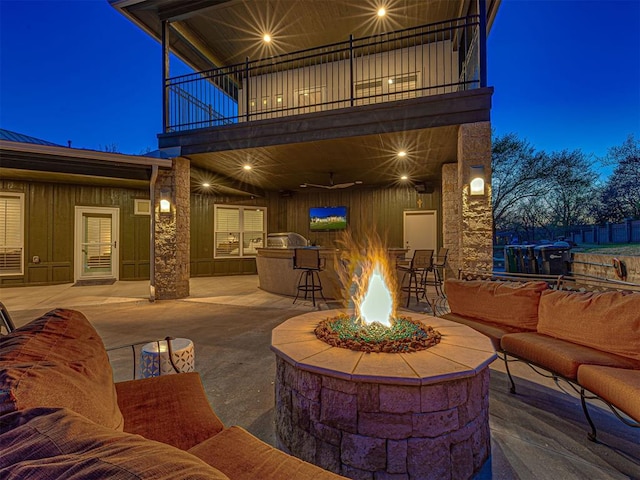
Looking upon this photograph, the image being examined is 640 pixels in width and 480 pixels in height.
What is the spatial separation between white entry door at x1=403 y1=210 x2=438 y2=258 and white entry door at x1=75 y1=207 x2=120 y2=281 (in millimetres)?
8726

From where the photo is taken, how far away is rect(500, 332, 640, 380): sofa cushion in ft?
6.65

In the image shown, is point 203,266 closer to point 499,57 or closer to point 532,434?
point 532,434

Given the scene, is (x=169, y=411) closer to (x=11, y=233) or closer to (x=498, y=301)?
(x=498, y=301)

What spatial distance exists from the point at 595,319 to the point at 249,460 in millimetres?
2604

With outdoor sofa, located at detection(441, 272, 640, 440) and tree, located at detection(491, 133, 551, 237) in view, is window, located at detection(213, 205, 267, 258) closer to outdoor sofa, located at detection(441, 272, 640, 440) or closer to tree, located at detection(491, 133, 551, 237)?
outdoor sofa, located at detection(441, 272, 640, 440)

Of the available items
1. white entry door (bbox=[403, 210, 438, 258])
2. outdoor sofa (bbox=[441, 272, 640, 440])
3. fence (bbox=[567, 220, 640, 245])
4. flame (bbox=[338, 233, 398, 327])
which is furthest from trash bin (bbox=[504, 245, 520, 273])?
flame (bbox=[338, 233, 398, 327])

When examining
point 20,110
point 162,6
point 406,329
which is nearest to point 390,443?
point 406,329

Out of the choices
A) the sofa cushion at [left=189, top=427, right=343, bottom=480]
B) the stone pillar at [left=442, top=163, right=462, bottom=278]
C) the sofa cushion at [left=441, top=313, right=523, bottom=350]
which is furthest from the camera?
the stone pillar at [left=442, top=163, right=462, bottom=278]

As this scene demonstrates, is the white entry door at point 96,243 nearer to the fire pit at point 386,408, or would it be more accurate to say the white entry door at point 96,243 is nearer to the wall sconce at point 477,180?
the fire pit at point 386,408

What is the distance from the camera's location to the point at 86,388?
3.54 ft

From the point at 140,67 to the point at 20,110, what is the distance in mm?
28709

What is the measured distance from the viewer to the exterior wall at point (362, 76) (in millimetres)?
7656

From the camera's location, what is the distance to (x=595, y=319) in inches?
89.3

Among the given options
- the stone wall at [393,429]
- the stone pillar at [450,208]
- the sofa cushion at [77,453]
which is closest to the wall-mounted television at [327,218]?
the stone pillar at [450,208]
